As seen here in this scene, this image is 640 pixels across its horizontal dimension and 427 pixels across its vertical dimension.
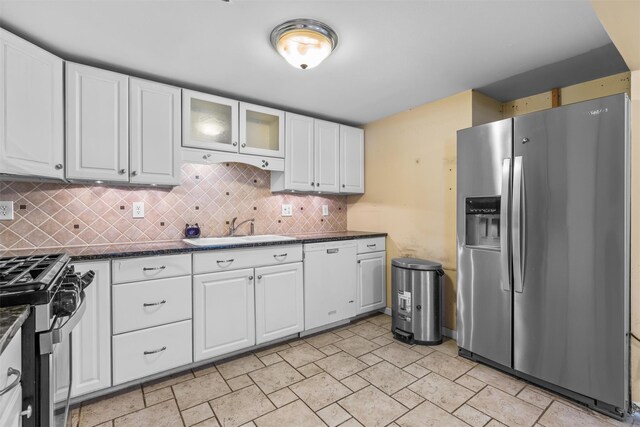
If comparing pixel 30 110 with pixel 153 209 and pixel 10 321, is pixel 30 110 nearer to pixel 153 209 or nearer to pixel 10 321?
pixel 153 209

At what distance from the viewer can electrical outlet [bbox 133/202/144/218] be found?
249 cm

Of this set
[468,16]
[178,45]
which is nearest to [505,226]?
[468,16]

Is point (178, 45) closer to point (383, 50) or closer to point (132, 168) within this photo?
point (132, 168)

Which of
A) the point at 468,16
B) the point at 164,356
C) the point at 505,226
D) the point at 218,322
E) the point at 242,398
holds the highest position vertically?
the point at 468,16

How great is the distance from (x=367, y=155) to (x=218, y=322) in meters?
2.51

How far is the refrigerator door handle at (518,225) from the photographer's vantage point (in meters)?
2.04

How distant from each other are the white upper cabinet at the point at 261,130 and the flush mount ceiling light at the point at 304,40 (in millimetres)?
963

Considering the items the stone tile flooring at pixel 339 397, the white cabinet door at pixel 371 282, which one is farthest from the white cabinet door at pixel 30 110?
the white cabinet door at pixel 371 282

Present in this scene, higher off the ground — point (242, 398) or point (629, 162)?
point (629, 162)

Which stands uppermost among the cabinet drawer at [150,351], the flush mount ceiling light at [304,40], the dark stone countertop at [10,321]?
the flush mount ceiling light at [304,40]

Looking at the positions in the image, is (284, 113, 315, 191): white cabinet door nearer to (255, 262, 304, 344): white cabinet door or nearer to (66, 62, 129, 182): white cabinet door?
(255, 262, 304, 344): white cabinet door

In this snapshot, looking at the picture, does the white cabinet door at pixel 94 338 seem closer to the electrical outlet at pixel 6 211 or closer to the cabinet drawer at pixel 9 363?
the electrical outlet at pixel 6 211

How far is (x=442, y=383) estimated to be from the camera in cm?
209

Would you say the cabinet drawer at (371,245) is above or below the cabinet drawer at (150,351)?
above
